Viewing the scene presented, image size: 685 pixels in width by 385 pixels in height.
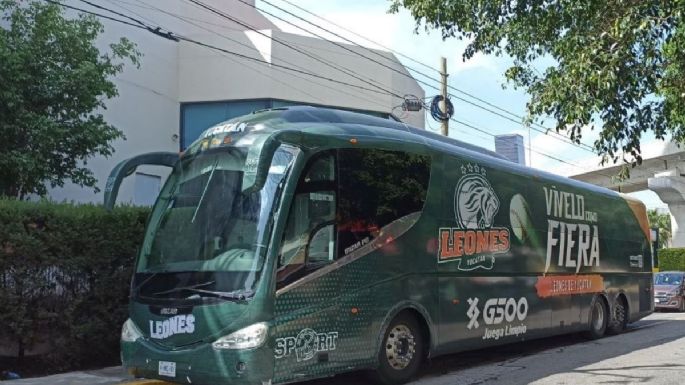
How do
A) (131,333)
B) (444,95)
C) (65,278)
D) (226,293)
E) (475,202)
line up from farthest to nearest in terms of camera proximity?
(444,95) < (475,202) < (65,278) < (131,333) < (226,293)

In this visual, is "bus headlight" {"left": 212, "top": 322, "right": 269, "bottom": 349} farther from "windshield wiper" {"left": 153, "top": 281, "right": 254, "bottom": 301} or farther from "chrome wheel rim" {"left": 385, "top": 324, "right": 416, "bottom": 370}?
"chrome wheel rim" {"left": 385, "top": 324, "right": 416, "bottom": 370}

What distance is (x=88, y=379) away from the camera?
346 inches

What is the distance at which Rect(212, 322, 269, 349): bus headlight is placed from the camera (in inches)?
274

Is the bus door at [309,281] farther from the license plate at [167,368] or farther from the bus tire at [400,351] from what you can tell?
the license plate at [167,368]

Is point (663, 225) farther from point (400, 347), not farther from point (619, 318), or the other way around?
point (400, 347)

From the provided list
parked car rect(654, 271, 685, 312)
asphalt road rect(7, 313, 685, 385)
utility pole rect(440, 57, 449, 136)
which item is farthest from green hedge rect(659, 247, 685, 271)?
asphalt road rect(7, 313, 685, 385)

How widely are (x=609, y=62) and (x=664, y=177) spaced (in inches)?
1579

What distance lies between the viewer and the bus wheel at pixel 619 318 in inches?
602

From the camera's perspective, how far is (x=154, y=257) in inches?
310

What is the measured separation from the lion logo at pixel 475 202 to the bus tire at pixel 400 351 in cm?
186

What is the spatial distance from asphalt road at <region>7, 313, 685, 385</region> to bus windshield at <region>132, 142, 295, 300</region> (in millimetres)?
1671

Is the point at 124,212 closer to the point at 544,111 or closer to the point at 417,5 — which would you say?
the point at 417,5

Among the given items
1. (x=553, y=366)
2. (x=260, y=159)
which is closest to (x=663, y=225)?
(x=553, y=366)

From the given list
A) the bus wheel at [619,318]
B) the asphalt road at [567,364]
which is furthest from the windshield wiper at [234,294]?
the bus wheel at [619,318]
